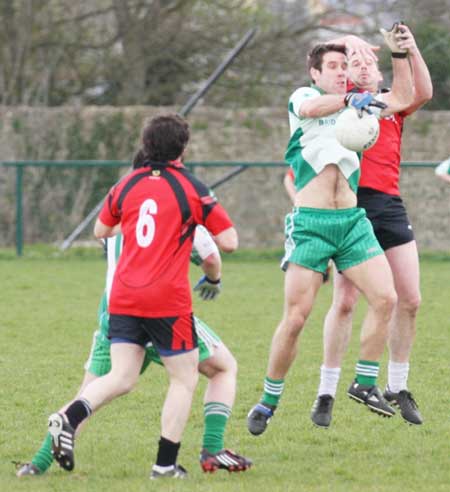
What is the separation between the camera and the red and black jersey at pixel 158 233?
5605mm

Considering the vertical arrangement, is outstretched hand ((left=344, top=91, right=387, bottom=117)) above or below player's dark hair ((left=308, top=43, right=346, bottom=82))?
below

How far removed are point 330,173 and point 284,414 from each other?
162 cm

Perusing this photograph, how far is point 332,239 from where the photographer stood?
673 centimetres

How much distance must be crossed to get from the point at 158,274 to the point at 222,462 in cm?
98

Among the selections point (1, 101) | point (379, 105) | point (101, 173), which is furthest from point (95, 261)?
point (379, 105)

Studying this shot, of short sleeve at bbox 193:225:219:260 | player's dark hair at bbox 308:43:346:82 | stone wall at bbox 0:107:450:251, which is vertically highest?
player's dark hair at bbox 308:43:346:82

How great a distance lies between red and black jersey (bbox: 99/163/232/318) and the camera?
561 cm

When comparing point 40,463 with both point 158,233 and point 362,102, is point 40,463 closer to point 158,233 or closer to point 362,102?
point 158,233

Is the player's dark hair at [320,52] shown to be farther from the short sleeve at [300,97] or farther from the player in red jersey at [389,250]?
the player in red jersey at [389,250]

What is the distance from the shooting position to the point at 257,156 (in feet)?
74.8

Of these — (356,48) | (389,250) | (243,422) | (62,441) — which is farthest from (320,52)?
(62,441)

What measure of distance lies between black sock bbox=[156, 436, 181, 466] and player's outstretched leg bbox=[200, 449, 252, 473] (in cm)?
27

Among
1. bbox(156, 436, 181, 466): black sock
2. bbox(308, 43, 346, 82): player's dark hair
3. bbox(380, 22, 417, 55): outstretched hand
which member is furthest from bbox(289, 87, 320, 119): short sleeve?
bbox(156, 436, 181, 466): black sock

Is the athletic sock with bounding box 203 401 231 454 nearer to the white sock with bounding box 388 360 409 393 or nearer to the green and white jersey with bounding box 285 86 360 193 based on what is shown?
the green and white jersey with bounding box 285 86 360 193
